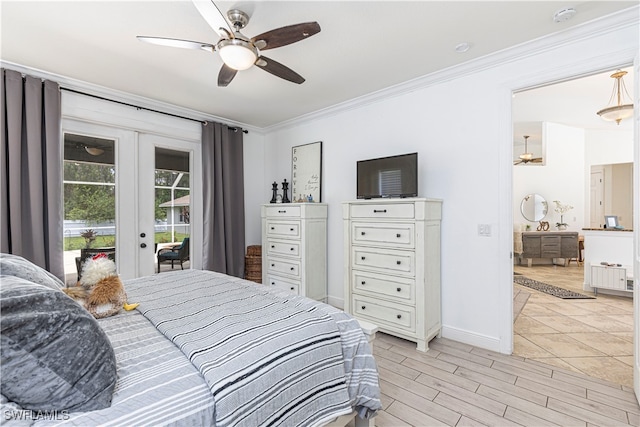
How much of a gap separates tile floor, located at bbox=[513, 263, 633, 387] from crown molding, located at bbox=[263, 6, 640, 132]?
2372mm

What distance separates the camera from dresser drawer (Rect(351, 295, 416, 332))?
2.72 meters

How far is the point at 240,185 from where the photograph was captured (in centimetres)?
436

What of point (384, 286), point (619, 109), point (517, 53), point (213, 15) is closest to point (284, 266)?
point (384, 286)

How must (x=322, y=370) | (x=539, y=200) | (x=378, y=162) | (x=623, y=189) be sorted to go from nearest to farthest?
(x=322, y=370) < (x=378, y=162) < (x=623, y=189) < (x=539, y=200)

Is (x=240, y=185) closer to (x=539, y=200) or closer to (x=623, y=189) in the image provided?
(x=539, y=200)

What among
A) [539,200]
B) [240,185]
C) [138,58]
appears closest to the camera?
[138,58]

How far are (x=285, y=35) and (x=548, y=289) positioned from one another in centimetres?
538

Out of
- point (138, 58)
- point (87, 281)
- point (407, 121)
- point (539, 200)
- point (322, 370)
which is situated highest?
point (138, 58)

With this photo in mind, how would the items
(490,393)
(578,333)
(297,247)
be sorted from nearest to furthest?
(490,393)
(578,333)
(297,247)

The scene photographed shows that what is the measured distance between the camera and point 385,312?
9.46 feet

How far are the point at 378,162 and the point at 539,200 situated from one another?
20.2ft

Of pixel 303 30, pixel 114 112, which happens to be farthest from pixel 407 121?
pixel 114 112

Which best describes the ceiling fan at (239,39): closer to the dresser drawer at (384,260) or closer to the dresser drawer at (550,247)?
the dresser drawer at (384,260)

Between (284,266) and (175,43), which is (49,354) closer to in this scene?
(175,43)
